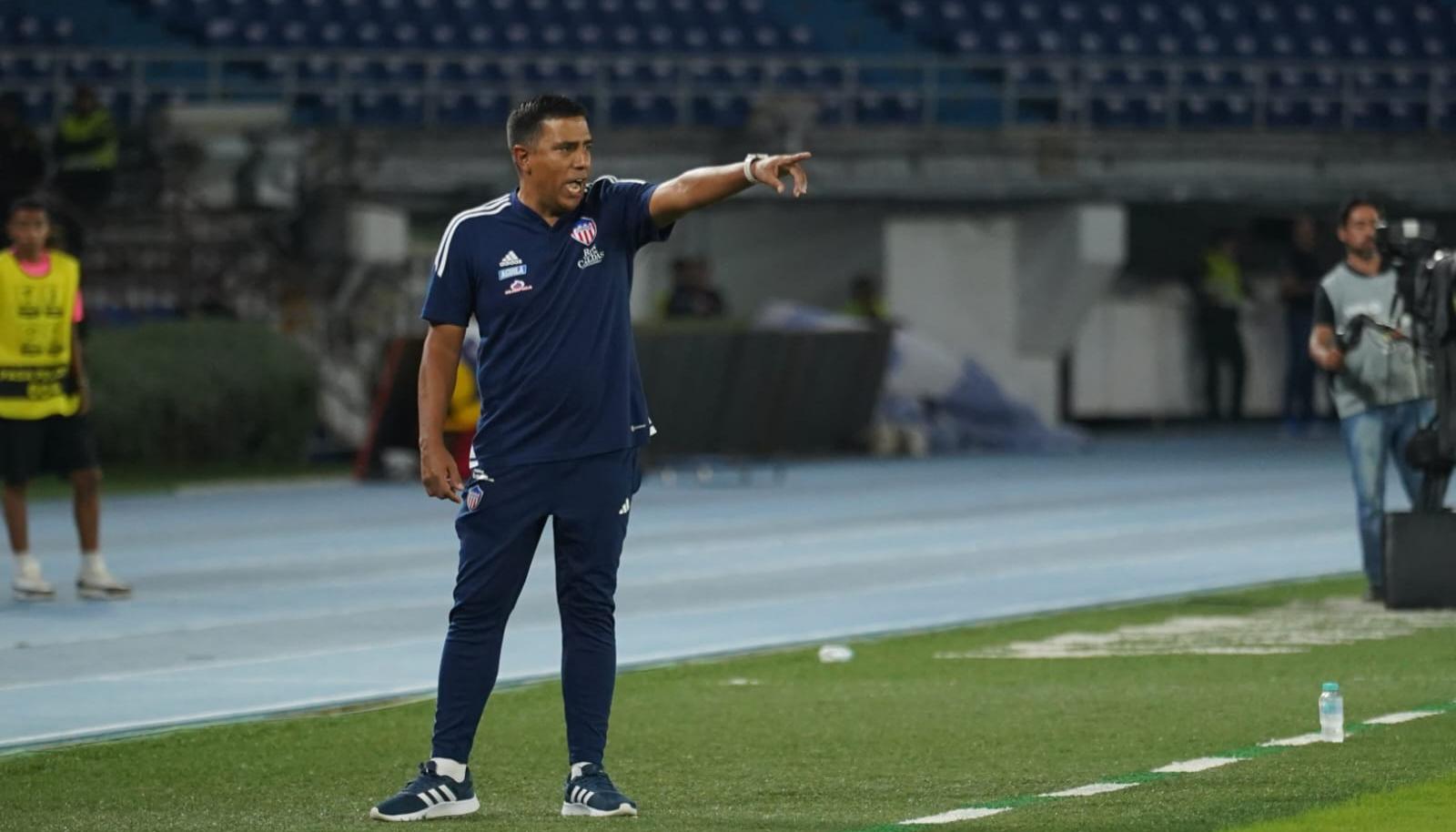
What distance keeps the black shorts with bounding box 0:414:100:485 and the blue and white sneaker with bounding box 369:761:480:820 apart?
7226mm

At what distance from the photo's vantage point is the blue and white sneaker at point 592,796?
6801 millimetres

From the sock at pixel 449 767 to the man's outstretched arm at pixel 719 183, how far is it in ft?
4.82

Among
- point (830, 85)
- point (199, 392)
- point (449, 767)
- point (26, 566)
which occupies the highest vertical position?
point (830, 85)

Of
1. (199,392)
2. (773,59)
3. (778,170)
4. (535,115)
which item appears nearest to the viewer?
(778,170)

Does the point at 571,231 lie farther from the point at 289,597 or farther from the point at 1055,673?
the point at 289,597

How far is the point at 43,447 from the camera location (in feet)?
44.9

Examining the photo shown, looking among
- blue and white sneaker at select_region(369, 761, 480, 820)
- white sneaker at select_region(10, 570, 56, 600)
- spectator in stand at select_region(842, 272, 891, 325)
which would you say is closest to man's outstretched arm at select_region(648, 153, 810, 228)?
blue and white sneaker at select_region(369, 761, 480, 820)

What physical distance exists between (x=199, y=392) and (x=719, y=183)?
58.2 feet

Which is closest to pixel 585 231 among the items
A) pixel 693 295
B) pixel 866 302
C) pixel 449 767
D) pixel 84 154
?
pixel 449 767

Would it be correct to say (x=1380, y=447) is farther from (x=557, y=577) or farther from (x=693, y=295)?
(x=693, y=295)

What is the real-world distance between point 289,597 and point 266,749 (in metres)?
5.82

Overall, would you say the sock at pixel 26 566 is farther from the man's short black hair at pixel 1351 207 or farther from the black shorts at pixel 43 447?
the man's short black hair at pixel 1351 207

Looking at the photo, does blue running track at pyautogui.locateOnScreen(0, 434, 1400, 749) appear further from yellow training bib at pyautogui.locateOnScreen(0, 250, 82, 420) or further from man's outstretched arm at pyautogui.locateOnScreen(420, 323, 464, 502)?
man's outstretched arm at pyautogui.locateOnScreen(420, 323, 464, 502)

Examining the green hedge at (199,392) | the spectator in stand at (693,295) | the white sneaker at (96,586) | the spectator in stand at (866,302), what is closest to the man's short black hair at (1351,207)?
the white sneaker at (96,586)
